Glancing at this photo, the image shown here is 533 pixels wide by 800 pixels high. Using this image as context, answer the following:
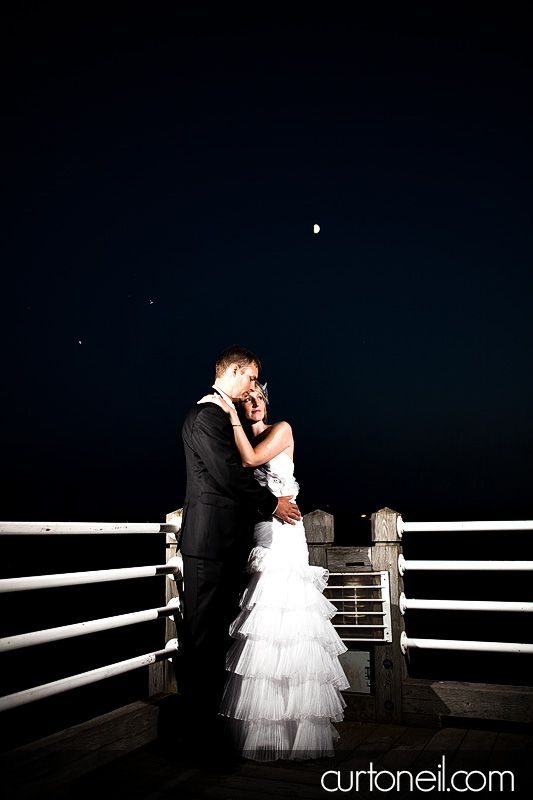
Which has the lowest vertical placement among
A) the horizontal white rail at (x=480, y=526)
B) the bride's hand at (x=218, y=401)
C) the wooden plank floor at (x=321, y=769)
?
the wooden plank floor at (x=321, y=769)

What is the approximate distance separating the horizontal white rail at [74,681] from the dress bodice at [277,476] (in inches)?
54.9

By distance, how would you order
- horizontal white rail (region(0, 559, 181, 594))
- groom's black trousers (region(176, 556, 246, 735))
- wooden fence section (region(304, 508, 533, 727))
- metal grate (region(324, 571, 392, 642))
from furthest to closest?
1. metal grate (region(324, 571, 392, 642))
2. wooden fence section (region(304, 508, 533, 727))
3. groom's black trousers (region(176, 556, 246, 735))
4. horizontal white rail (region(0, 559, 181, 594))

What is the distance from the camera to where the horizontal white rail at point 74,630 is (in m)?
2.91

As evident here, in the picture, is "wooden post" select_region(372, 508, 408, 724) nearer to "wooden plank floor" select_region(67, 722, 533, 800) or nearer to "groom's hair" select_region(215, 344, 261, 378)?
"wooden plank floor" select_region(67, 722, 533, 800)

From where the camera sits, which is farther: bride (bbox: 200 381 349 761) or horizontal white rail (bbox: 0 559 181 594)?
bride (bbox: 200 381 349 761)

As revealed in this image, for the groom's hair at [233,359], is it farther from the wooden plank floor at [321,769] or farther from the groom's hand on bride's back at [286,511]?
the wooden plank floor at [321,769]

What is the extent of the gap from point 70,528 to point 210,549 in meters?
0.84

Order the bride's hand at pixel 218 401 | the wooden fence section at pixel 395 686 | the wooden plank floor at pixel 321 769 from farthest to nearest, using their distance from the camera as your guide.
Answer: the wooden fence section at pixel 395 686 < the bride's hand at pixel 218 401 < the wooden plank floor at pixel 321 769

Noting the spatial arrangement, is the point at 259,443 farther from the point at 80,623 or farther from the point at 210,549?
the point at 80,623

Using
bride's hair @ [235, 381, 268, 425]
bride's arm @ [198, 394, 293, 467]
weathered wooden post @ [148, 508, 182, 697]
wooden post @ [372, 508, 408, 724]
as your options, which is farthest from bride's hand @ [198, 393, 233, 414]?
wooden post @ [372, 508, 408, 724]

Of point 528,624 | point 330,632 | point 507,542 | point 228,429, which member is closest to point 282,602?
point 330,632

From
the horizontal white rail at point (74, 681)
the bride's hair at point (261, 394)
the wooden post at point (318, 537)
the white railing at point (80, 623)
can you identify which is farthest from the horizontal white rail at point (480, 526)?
the horizontal white rail at point (74, 681)

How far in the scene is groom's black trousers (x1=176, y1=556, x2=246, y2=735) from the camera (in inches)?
141

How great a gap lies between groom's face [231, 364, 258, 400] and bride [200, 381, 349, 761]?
5.6 inches
